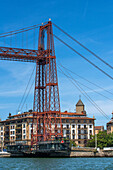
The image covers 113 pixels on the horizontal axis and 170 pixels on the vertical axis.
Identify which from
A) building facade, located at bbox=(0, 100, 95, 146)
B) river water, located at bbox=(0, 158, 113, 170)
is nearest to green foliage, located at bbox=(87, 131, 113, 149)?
building facade, located at bbox=(0, 100, 95, 146)

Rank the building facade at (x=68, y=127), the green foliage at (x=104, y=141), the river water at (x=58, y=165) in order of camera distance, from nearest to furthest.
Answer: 1. the river water at (x=58, y=165)
2. the green foliage at (x=104, y=141)
3. the building facade at (x=68, y=127)

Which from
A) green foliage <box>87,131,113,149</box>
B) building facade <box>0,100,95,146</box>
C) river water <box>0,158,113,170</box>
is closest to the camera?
river water <box>0,158,113,170</box>

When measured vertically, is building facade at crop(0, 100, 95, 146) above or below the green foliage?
above

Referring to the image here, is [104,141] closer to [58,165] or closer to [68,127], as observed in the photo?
[68,127]

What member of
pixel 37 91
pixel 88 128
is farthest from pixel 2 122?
pixel 37 91

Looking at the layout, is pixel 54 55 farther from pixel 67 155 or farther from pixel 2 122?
pixel 2 122

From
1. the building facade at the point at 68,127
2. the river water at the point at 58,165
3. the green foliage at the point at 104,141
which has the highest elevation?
the building facade at the point at 68,127

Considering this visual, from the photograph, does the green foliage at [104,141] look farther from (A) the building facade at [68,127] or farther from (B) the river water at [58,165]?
(B) the river water at [58,165]

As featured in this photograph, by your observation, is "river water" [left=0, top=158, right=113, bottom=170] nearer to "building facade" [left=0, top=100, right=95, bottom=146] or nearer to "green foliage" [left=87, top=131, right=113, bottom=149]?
"green foliage" [left=87, top=131, right=113, bottom=149]

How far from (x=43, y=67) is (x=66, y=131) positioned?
49356 mm

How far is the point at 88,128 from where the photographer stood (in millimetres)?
150875

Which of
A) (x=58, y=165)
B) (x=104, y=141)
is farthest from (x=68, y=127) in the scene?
(x=58, y=165)

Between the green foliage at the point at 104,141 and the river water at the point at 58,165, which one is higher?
the green foliage at the point at 104,141

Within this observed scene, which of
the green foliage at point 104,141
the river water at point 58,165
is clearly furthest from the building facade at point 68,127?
the river water at point 58,165
